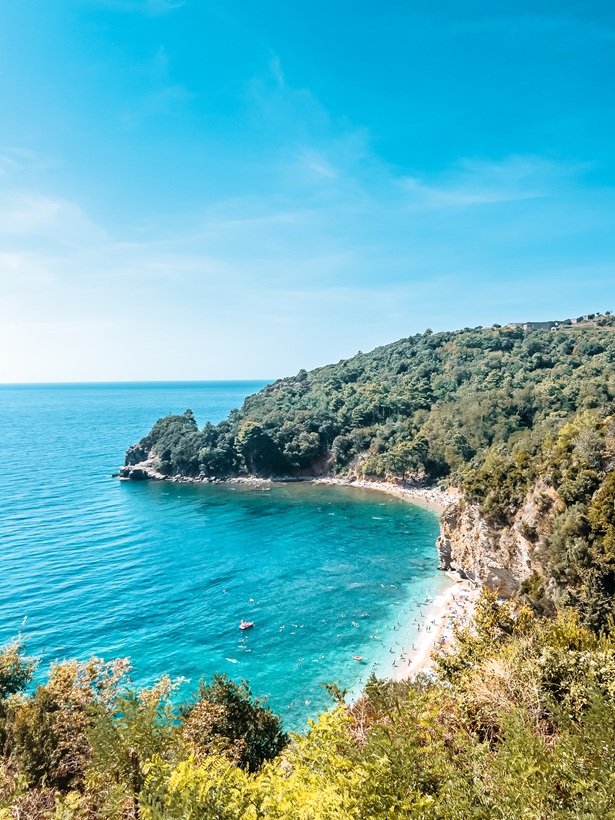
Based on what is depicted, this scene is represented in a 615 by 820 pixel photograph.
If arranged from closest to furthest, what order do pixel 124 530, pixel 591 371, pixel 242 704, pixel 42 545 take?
pixel 242 704 → pixel 42 545 → pixel 124 530 → pixel 591 371

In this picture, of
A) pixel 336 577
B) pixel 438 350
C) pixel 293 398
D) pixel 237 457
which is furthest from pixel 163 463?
pixel 438 350

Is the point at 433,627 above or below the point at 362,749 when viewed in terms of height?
below

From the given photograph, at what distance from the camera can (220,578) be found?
1993 inches

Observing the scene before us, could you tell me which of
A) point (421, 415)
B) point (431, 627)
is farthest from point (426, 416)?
point (431, 627)

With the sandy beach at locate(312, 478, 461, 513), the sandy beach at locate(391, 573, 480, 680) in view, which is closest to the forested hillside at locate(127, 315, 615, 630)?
the sandy beach at locate(312, 478, 461, 513)

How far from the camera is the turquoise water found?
36000 mm

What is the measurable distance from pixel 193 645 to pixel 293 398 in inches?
3463

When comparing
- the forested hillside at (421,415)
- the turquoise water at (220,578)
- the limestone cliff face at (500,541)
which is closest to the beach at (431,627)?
the turquoise water at (220,578)

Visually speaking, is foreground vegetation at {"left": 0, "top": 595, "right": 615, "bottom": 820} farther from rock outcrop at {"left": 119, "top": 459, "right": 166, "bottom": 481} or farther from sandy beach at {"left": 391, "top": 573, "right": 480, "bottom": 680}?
rock outcrop at {"left": 119, "top": 459, "right": 166, "bottom": 481}

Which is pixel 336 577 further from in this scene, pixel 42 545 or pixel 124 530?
pixel 42 545

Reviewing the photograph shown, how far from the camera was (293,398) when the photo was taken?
122688 millimetres

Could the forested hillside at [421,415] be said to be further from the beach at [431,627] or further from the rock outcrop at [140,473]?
the beach at [431,627]

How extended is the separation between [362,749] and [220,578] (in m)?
41.5

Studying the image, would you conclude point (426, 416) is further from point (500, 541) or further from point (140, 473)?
point (140, 473)
